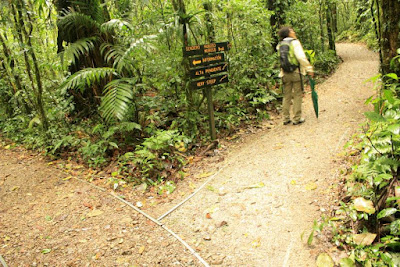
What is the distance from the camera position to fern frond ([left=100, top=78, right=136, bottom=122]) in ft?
15.1

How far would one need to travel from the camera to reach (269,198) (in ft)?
12.0

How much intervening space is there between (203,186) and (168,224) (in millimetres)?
1014

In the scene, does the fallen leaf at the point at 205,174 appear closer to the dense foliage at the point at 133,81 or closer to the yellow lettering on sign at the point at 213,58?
the dense foliage at the point at 133,81

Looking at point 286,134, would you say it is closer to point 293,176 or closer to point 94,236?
point 293,176

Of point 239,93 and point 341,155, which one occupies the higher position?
point 239,93

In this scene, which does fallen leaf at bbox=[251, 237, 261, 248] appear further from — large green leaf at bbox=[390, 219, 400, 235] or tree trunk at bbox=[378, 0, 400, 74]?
tree trunk at bbox=[378, 0, 400, 74]

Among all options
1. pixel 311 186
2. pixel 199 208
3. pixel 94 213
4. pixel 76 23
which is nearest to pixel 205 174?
pixel 199 208

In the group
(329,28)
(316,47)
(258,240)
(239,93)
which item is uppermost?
(329,28)

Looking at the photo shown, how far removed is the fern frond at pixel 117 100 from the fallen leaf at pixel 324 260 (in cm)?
350

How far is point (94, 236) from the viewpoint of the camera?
3305mm

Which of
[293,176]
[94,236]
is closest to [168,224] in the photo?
[94,236]

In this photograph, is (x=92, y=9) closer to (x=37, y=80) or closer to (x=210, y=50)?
(x=37, y=80)

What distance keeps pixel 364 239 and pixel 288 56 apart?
3888 mm

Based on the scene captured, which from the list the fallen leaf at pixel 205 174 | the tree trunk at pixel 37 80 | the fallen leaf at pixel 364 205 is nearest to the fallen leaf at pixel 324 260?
the fallen leaf at pixel 364 205
